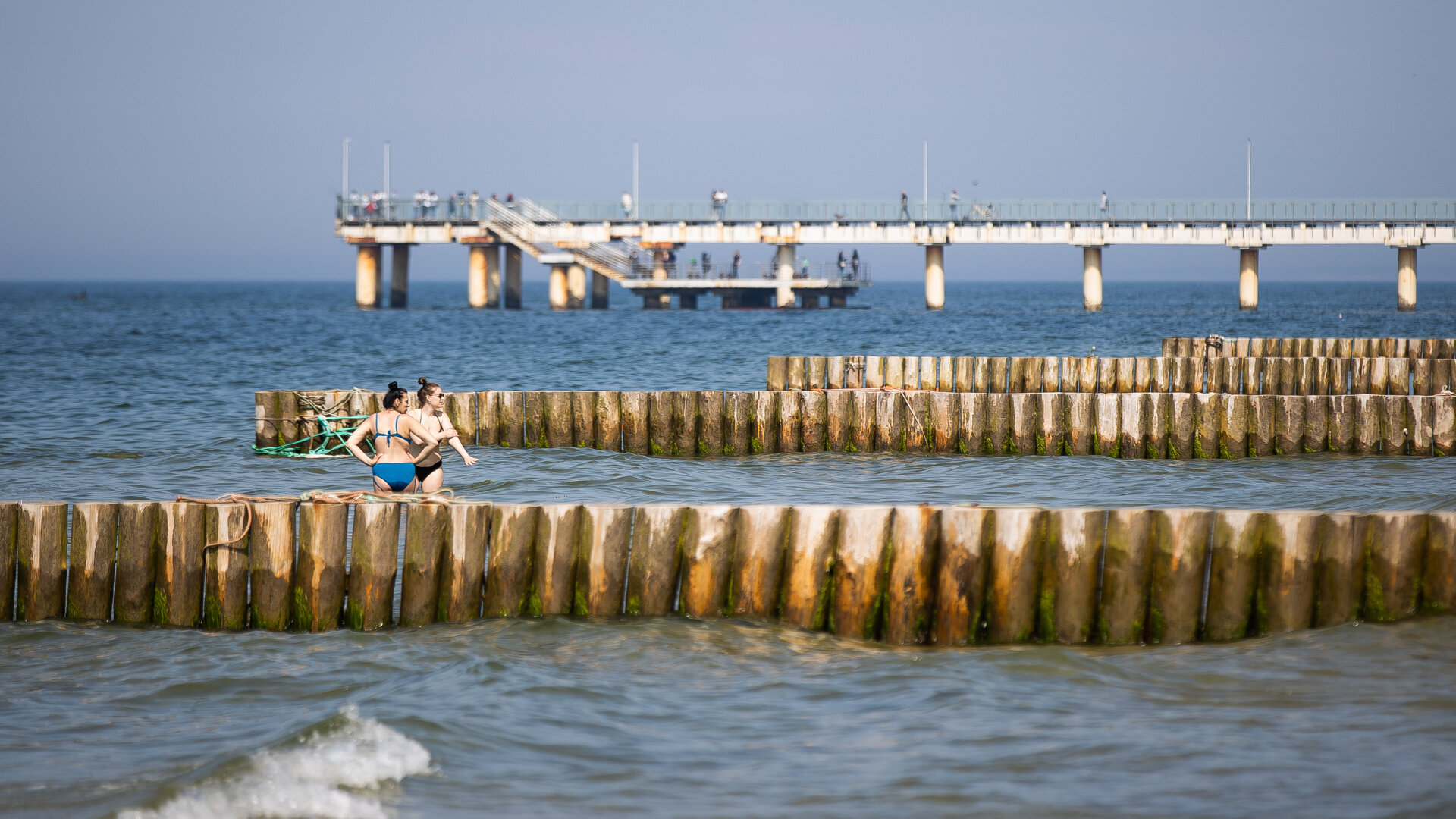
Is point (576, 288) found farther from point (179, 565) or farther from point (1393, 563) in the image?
point (1393, 563)

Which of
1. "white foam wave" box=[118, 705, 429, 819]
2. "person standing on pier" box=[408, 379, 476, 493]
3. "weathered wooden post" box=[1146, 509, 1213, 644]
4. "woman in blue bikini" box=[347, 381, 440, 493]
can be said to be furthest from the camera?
"person standing on pier" box=[408, 379, 476, 493]

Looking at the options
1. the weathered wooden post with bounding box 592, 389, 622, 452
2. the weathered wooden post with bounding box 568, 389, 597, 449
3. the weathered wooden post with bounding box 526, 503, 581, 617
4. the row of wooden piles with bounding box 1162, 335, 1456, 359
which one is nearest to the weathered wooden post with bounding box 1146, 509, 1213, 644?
the weathered wooden post with bounding box 526, 503, 581, 617

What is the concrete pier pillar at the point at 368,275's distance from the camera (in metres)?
91.9

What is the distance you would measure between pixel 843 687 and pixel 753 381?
89.7 feet

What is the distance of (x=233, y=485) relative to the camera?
17125 millimetres

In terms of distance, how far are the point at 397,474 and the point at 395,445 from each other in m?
0.29

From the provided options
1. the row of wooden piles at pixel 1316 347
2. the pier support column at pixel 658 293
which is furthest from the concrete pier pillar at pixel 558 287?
the row of wooden piles at pixel 1316 347

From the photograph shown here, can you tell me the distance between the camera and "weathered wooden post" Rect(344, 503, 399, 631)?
365 inches

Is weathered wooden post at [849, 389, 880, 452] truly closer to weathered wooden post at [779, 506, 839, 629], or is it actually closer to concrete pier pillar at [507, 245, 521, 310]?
weathered wooden post at [779, 506, 839, 629]

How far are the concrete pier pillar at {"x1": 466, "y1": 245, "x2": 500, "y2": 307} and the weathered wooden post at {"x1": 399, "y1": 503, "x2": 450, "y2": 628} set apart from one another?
3259 inches

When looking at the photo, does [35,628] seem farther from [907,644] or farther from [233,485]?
[233,485]

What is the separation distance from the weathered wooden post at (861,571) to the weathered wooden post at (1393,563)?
3.27 metres

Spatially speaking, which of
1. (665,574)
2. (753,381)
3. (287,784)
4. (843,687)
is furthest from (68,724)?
(753,381)

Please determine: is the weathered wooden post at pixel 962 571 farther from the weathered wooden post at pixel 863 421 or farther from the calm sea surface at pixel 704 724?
the weathered wooden post at pixel 863 421
